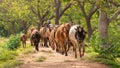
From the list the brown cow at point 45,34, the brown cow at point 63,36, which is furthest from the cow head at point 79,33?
the brown cow at point 45,34

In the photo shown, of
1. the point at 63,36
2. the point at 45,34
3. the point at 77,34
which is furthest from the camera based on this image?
the point at 45,34

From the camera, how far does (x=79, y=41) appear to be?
1302 centimetres

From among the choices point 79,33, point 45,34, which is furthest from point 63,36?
point 45,34

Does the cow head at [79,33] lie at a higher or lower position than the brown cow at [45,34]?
higher

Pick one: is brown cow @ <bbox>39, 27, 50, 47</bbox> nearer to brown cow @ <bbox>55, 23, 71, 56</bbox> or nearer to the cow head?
brown cow @ <bbox>55, 23, 71, 56</bbox>

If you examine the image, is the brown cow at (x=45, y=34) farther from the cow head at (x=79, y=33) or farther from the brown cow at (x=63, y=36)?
the cow head at (x=79, y=33)

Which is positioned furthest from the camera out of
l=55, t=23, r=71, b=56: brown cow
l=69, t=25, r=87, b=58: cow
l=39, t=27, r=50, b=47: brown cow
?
l=39, t=27, r=50, b=47: brown cow

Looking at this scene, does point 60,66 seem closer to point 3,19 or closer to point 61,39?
point 61,39

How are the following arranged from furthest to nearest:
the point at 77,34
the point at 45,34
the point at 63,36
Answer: the point at 45,34, the point at 63,36, the point at 77,34

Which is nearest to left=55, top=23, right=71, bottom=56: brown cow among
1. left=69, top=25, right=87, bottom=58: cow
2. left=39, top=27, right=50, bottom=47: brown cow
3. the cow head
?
left=69, top=25, right=87, bottom=58: cow

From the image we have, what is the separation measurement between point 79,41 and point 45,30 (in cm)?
830

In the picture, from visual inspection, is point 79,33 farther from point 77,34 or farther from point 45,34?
point 45,34

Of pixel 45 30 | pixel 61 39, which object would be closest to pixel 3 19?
pixel 45 30

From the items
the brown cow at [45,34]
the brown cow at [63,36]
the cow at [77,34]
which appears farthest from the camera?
the brown cow at [45,34]
